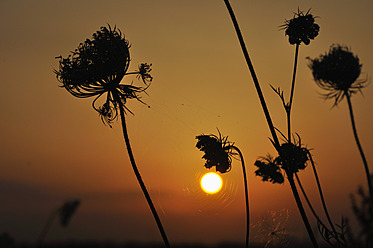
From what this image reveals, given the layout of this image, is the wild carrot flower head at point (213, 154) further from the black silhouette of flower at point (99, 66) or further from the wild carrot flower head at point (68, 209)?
the wild carrot flower head at point (68, 209)

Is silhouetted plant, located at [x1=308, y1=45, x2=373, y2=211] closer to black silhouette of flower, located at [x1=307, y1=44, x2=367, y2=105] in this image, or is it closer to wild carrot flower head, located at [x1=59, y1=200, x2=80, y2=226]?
black silhouette of flower, located at [x1=307, y1=44, x2=367, y2=105]

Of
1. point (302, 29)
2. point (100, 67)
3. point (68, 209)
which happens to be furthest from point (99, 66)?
point (68, 209)

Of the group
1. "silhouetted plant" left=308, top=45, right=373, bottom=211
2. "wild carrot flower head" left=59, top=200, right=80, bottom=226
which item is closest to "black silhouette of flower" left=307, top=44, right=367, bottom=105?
"silhouetted plant" left=308, top=45, right=373, bottom=211

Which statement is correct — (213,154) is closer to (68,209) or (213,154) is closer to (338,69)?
(338,69)

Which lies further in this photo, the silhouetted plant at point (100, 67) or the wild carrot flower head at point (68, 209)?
the wild carrot flower head at point (68, 209)

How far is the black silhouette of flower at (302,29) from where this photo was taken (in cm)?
634

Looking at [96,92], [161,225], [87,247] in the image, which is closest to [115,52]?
[96,92]

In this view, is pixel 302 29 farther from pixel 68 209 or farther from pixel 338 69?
pixel 68 209

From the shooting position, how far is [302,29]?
6402mm

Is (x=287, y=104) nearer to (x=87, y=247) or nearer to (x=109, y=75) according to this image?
(x=109, y=75)

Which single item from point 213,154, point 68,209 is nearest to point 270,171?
point 213,154

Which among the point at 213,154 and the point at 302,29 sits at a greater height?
the point at 302,29

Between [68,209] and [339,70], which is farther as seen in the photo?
[68,209]

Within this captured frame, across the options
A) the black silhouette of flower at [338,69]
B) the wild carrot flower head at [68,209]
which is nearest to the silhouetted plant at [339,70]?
the black silhouette of flower at [338,69]
